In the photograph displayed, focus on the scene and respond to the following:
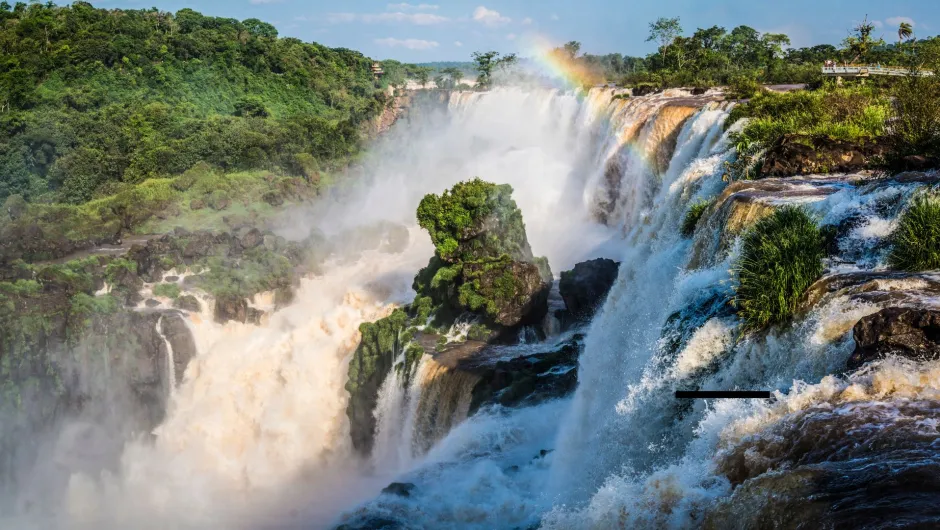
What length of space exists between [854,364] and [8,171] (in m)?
57.2

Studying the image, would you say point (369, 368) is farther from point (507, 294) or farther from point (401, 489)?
point (401, 489)

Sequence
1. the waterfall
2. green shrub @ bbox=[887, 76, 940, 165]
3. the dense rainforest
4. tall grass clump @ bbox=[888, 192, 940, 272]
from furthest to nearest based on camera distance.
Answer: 1. the dense rainforest
2. the waterfall
3. green shrub @ bbox=[887, 76, 940, 165]
4. tall grass clump @ bbox=[888, 192, 940, 272]

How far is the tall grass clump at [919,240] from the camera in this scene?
12094 millimetres

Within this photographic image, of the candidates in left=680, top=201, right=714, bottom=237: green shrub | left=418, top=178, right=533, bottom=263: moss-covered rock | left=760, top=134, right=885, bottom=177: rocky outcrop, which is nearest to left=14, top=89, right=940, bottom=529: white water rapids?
left=680, top=201, right=714, bottom=237: green shrub

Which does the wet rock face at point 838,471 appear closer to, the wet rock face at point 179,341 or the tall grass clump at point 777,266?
the tall grass clump at point 777,266

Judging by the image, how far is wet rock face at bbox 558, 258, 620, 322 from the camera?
26.1 meters

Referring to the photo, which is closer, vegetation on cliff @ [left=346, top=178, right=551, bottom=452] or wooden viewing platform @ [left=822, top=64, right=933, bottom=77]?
vegetation on cliff @ [left=346, top=178, right=551, bottom=452]

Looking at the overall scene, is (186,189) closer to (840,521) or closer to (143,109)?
(143,109)

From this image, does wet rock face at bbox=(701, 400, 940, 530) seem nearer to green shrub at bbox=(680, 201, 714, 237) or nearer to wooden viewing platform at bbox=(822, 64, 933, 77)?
green shrub at bbox=(680, 201, 714, 237)

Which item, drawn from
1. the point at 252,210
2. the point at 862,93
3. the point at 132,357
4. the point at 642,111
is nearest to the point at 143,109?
the point at 252,210

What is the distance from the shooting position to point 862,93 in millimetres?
26016

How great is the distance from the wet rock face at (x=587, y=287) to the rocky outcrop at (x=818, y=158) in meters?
7.99

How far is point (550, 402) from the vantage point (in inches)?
824

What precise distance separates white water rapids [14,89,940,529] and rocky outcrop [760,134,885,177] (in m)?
1.47
